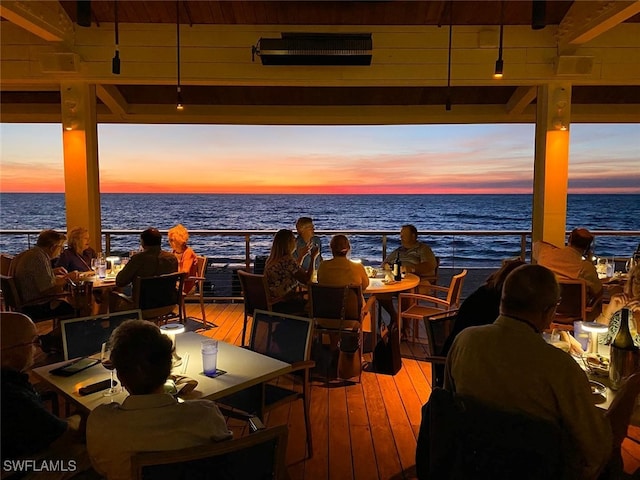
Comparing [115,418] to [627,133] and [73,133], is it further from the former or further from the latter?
[627,133]

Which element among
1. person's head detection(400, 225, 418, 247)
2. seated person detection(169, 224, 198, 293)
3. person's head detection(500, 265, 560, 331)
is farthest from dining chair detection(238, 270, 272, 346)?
person's head detection(500, 265, 560, 331)

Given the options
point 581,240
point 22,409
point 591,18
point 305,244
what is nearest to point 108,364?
point 22,409

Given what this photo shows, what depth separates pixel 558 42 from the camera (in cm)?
584

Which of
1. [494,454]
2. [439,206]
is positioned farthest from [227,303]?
[439,206]

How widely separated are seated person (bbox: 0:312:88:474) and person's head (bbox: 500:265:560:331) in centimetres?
173

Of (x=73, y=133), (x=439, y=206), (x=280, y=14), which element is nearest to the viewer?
(x=280, y=14)

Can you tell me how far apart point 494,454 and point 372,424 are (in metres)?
1.97

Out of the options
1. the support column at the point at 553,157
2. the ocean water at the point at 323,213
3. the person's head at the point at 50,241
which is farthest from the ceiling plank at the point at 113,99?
Result: the ocean water at the point at 323,213

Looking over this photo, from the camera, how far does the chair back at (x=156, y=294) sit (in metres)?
4.62

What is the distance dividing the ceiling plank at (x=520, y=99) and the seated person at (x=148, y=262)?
5.06m

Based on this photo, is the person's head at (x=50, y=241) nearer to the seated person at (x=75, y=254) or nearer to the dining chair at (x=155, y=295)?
the seated person at (x=75, y=254)

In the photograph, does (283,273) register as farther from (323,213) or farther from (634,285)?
(323,213)

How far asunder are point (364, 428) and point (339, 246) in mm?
1686

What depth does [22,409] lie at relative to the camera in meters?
1.79
